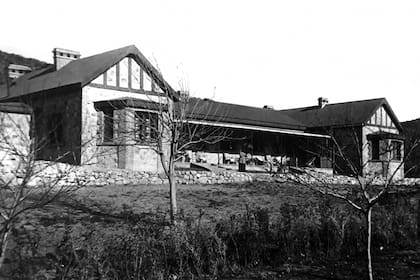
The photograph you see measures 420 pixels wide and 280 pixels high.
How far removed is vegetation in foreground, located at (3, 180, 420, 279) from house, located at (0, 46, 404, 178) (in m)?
2.28

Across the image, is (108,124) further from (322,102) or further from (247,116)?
(322,102)

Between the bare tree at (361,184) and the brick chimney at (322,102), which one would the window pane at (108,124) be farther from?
the brick chimney at (322,102)

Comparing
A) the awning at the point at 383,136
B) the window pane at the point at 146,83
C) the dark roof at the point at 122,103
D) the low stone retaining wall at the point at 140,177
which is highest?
the window pane at the point at 146,83

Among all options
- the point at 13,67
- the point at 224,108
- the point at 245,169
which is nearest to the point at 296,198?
the point at 245,169

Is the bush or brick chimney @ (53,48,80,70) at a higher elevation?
brick chimney @ (53,48,80,70)

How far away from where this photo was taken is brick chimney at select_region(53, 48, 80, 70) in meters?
22.9

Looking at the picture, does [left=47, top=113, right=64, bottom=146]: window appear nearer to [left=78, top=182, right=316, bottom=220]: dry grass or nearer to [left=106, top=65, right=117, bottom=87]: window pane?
[left=78, top=182, right=316, bottom=220]: dry grass

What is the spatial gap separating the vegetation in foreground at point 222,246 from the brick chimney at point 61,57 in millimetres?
14442

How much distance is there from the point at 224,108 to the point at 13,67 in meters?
12.2

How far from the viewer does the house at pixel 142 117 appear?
48.5 ft

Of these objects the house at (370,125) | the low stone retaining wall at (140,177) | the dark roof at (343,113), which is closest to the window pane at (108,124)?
the low stone retaining wall at (140,177)

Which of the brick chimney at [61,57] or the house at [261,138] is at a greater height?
the brick chimney at [61,57]

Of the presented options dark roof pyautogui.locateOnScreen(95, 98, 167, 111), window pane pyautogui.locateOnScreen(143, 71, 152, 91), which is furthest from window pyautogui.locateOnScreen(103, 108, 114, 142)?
window pane pyautogui.locateOnScreen(143, 71, 152, 91)

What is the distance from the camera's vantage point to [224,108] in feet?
86.8
